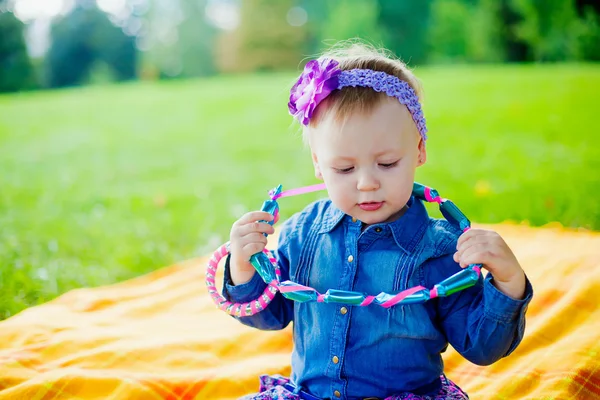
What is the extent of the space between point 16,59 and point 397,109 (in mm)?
10858

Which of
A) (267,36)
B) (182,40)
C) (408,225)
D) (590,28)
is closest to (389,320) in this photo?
(408,225)

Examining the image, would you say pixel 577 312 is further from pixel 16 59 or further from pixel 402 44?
pixel 402 44

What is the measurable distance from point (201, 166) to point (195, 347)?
384 centimetres

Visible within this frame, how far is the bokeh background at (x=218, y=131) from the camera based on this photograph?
401cm

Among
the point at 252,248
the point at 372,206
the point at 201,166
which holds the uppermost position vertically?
the point at 372,206

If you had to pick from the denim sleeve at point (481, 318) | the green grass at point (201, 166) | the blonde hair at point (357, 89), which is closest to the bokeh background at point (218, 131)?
the green grass at point (201, 166)

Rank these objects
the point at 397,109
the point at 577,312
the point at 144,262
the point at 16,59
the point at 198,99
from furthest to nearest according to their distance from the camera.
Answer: the point at 16,59, the point at 198,99, the point at 144,262, the point at 577,312, the point at 397,109

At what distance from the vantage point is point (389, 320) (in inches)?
64.3

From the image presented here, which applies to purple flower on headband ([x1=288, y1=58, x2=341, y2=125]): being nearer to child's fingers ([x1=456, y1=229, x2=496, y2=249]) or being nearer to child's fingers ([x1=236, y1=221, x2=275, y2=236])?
child's fingers ([x1=236, y1=221, x2=275, y2=236])

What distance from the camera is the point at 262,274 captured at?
1.64 metres

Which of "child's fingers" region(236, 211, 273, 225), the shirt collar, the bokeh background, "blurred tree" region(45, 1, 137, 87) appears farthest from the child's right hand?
"blurred tree" region(45, 1, 137, 87)

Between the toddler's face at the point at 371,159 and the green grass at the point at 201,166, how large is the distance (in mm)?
1389

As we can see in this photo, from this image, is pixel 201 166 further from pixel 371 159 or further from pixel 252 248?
pixel 371 159

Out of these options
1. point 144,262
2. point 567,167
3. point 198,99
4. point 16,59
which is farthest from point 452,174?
point 16,59
